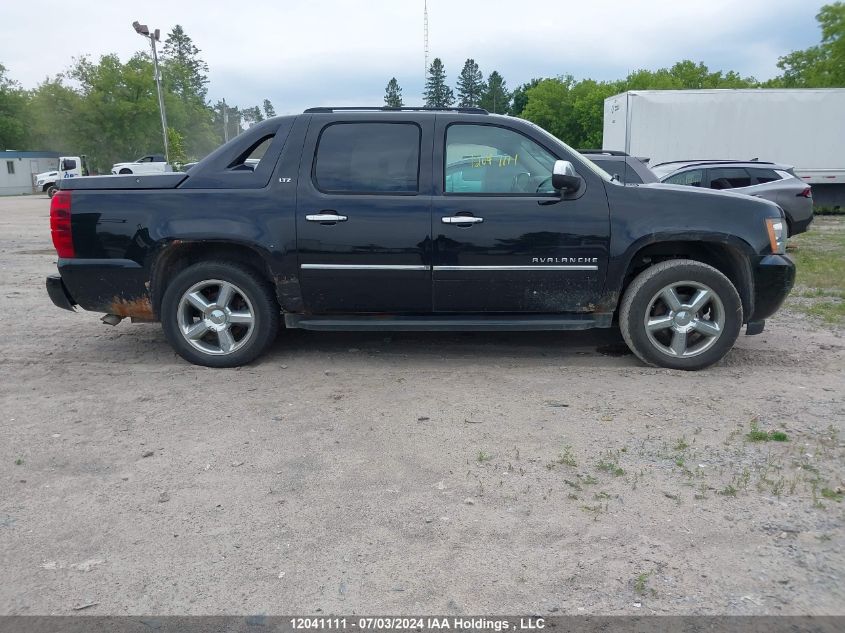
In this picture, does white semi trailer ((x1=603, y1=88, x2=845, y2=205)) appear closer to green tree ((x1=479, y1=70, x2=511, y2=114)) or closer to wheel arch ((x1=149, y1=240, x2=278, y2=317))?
wheel arch ((x1=149, y1=240, x2=278, y2=317))

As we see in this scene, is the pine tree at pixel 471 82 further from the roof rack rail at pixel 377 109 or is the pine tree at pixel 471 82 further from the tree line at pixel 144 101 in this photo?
the roof rack rail at pixel 377 109

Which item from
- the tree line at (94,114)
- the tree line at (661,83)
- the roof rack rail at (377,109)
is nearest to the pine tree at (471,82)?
the tree line at (661,83)

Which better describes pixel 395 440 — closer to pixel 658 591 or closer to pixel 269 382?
pixel 269 382

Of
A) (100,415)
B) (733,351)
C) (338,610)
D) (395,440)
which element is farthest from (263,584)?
(733,351)

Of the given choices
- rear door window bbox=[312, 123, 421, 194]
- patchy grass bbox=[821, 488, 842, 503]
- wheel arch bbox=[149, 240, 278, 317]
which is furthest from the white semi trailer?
patchy grass bbox=[821, 488, 842, 503]

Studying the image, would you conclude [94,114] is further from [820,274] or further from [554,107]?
[820,274]

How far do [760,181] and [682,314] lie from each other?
31.6ft

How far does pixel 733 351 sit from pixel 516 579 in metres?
3.96

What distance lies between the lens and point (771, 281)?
5336mm

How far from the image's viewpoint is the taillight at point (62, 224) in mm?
5309

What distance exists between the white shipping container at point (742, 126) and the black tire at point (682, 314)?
1576cm

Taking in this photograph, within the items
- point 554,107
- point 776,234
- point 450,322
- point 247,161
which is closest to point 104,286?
point 247,161

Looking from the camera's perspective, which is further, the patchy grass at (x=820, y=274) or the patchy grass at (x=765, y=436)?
the patchy grass at (x=820, y=274)

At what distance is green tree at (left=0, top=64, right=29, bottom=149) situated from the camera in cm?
6266
